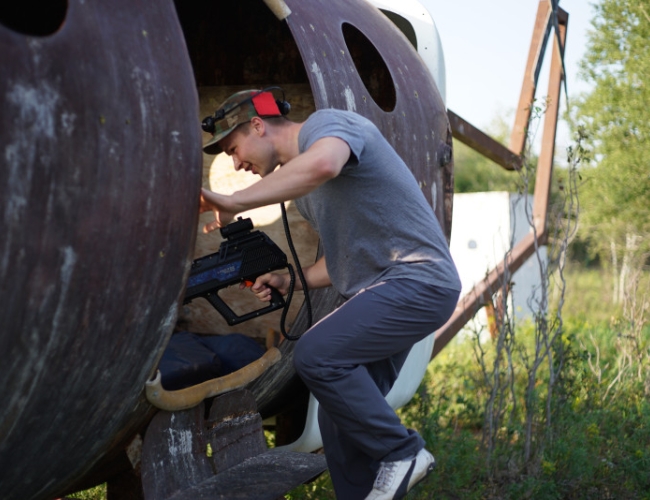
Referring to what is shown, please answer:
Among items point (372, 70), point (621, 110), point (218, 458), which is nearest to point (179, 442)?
point (218, 458)

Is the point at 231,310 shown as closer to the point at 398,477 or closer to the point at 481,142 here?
the point at 398,477

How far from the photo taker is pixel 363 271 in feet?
11.4

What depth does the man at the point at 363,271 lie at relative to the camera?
10.8ft

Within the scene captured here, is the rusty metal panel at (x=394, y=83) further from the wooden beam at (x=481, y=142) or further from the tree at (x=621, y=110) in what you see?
the tree at (x=621, y=110)

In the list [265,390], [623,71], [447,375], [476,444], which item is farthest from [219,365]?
[623,71]

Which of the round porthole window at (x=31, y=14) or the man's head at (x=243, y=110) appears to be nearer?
the round porthole window at (x=31, y=14)

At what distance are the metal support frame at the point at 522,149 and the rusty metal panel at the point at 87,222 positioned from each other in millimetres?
3722

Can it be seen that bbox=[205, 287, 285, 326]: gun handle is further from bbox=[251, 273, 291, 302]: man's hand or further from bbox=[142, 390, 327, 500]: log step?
bbox=[142, 390, 327, 500]: log step

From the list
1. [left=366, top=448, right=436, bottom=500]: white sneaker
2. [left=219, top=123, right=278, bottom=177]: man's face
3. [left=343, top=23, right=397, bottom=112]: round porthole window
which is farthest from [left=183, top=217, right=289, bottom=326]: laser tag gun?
[left=343, top=23, right=397, bottom=112]: round porthole window

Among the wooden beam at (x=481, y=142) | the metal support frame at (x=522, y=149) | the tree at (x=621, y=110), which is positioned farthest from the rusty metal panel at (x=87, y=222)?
the tree at (x=621, y=110)

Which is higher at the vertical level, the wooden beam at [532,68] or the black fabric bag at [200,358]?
the wooden beam at [532,68]

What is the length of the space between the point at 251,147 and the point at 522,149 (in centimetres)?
462

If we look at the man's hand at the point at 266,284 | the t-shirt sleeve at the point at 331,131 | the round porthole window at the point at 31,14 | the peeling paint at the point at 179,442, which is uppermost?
the round porthole window at the point at 31,14

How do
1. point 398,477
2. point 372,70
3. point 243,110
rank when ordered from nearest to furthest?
point 398,477 → point 243,110 → point 372,70
